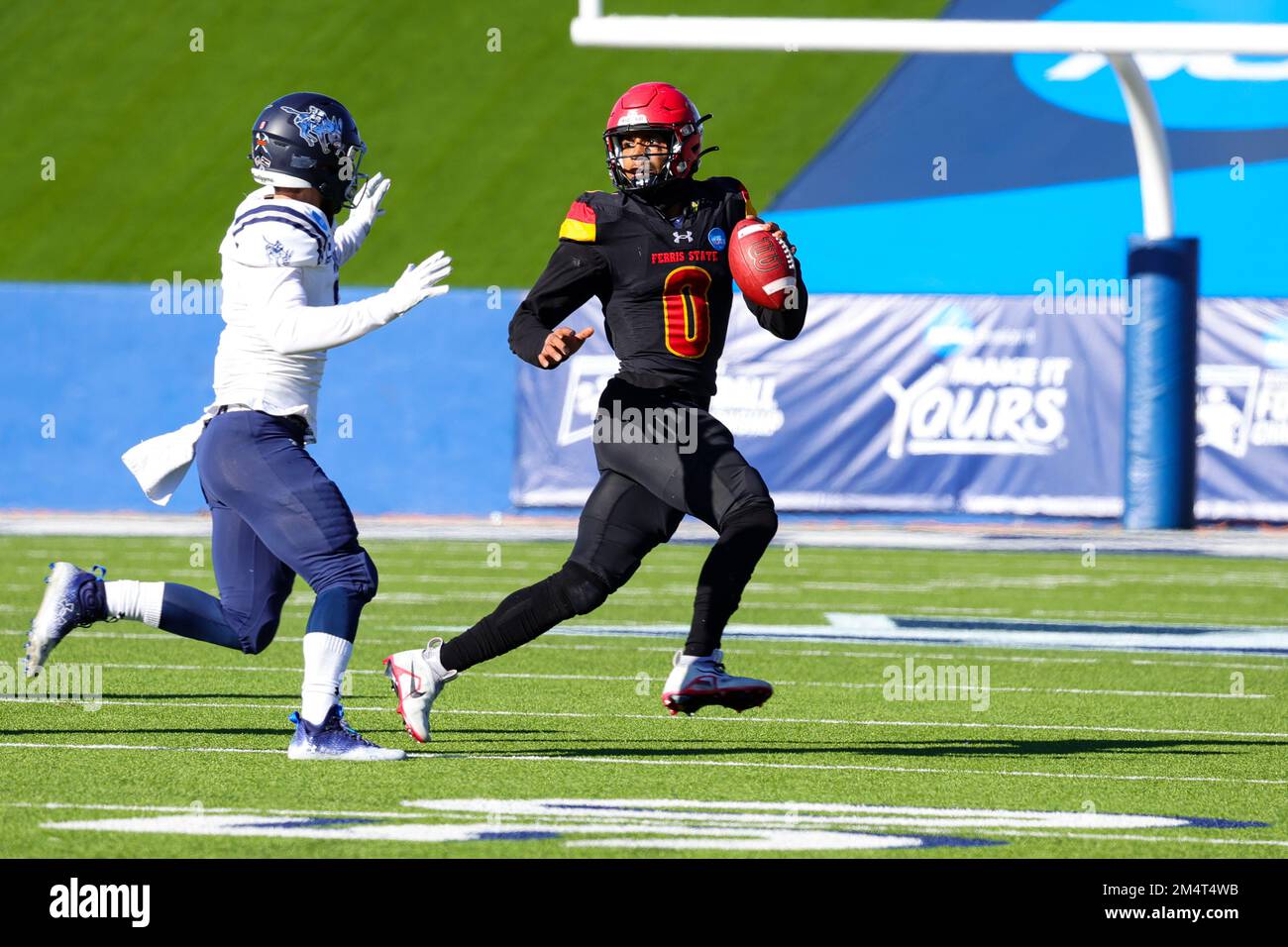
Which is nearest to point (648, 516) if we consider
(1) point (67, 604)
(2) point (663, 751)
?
(2) point (663, 751)


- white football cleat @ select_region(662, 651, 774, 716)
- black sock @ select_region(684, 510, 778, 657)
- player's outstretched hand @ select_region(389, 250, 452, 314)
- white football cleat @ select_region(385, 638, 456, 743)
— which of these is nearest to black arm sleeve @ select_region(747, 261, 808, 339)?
black sock @ select_region(684, 510, 778, 657)

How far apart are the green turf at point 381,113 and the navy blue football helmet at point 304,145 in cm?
1786

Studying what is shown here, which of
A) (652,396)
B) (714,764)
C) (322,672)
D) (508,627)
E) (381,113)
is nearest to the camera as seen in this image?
(322,672)

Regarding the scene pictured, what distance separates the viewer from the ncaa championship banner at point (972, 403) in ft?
63.8

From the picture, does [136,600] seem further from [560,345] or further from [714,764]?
[714,764]

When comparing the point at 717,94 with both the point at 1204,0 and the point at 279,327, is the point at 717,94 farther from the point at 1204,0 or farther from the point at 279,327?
the point at 279,327

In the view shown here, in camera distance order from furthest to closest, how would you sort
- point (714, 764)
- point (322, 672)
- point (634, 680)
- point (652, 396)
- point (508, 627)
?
point (634, 680) → point (652, 396) → point (508, 627) → point (714, 764) → point (322, 672)

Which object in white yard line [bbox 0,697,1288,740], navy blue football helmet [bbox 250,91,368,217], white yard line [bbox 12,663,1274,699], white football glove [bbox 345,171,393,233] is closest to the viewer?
navy blue football helmet [bbox 250,91,368,217]

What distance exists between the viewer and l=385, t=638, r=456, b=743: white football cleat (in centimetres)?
669

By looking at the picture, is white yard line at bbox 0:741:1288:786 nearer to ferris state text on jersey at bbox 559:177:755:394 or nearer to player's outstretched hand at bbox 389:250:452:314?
ferris state text on jersey at bbox 559:177:755:394

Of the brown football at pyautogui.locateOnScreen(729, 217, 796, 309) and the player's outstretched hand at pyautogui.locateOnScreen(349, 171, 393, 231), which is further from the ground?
the player's outstretched hand at pyautogui.locateOnScreen(349, 171, 393, 231)

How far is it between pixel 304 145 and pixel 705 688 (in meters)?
2.00

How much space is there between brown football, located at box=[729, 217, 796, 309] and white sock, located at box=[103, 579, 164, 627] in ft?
6.48

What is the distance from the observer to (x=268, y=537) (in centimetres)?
638
